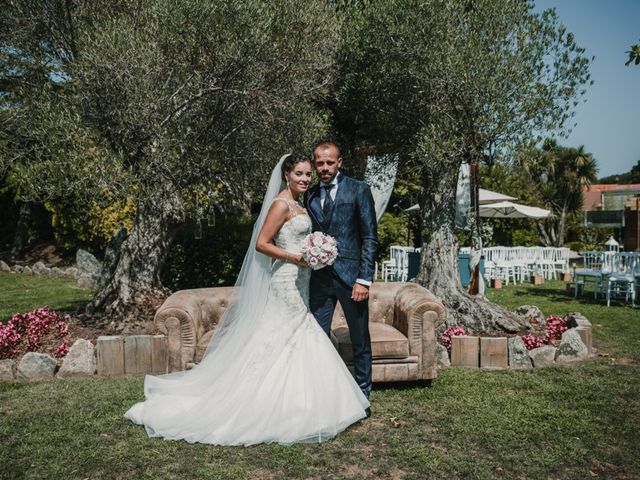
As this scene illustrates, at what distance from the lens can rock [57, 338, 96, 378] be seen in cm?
630

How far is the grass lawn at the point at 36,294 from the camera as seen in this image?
10872 mm

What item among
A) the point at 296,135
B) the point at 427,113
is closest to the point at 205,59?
the point at 296,135

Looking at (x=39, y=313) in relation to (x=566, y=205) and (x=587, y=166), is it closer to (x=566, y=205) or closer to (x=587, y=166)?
(x=566, y=205)

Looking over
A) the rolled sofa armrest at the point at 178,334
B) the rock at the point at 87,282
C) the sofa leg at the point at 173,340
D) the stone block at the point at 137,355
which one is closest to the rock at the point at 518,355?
the rolled sofa armrest at the point at 178,334

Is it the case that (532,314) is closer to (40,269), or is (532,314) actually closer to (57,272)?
(57,272)

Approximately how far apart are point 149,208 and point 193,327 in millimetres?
3340

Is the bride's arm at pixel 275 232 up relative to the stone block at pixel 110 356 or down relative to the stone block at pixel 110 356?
up

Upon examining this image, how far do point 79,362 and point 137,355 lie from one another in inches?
26.8

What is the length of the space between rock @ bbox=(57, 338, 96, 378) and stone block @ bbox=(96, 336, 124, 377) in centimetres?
12

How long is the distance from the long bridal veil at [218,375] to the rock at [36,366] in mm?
1838

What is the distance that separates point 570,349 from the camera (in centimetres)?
693

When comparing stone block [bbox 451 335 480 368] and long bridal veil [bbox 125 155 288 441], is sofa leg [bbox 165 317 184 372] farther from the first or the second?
stone block [bbox 451 335 480 368]

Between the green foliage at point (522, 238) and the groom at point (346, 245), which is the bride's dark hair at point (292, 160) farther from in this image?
the green foliage at point (522, 238)

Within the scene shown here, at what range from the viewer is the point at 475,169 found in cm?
834
